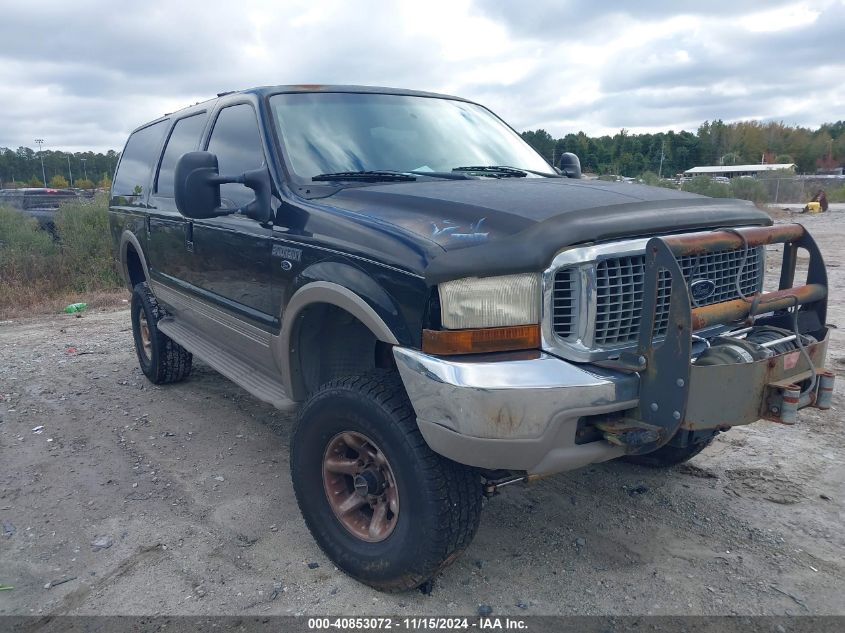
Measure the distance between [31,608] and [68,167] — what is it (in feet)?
170

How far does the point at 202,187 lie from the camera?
11.2 ft

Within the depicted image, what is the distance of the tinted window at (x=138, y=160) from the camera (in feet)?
18.8

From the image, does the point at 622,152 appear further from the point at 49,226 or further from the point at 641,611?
the point at 641,611

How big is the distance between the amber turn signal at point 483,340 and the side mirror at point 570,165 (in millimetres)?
2745

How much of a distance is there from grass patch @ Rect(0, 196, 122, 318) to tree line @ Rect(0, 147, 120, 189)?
102 ft

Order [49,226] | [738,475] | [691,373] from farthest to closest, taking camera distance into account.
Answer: [49,226] < [738,475] < [691,373]

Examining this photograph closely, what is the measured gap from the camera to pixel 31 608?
115 inches

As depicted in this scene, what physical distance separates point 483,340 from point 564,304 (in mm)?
326

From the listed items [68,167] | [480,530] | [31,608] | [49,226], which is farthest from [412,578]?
[68,167]

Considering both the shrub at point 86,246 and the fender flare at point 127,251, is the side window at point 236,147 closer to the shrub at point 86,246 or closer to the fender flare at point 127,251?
the fender flare at point 127,251

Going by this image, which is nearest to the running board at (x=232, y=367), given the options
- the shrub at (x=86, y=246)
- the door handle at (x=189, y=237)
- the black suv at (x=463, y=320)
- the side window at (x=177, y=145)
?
the black suv at (x=463, y=320)

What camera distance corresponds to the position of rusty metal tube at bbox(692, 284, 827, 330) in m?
2.53

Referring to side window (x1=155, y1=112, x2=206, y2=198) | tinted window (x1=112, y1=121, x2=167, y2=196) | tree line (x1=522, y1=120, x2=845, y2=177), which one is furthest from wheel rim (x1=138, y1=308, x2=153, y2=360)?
tree line (x1=522, y1=120, x2=845, y2=177)

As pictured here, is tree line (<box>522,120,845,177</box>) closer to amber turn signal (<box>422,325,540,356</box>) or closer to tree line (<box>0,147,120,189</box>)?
tree line (<box>0,147,120,189</box>)
